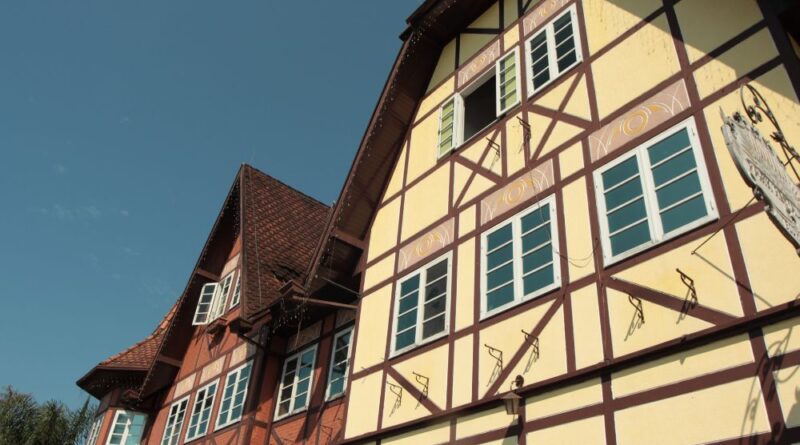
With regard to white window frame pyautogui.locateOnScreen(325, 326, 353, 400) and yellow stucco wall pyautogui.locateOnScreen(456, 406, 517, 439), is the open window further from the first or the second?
yellow stucco wall pyautogui.locateOnScreen(456, 406, 517, 439)

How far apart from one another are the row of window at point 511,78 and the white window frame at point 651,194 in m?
2.35

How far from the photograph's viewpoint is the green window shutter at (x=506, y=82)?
35.2ft

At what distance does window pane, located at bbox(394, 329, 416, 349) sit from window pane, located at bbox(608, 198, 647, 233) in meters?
3.52

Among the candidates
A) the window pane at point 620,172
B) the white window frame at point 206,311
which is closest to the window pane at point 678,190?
the window pane at point 620,172

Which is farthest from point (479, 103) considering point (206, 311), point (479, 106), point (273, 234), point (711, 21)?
point (206, 311)

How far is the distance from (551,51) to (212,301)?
482 inches

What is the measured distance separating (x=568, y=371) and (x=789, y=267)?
7.83 ft

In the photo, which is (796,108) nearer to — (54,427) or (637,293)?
(637,293)

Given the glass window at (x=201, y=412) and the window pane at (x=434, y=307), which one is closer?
the window pane at (x=434, y=307)

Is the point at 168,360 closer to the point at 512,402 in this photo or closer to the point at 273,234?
the point at 273,234

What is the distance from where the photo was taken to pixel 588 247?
7.73m

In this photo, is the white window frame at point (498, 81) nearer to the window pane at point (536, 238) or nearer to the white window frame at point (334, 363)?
the window pane at point (536, 238)

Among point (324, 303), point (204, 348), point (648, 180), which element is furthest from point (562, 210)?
point (204, 348)

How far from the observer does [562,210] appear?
8328 millimetres
